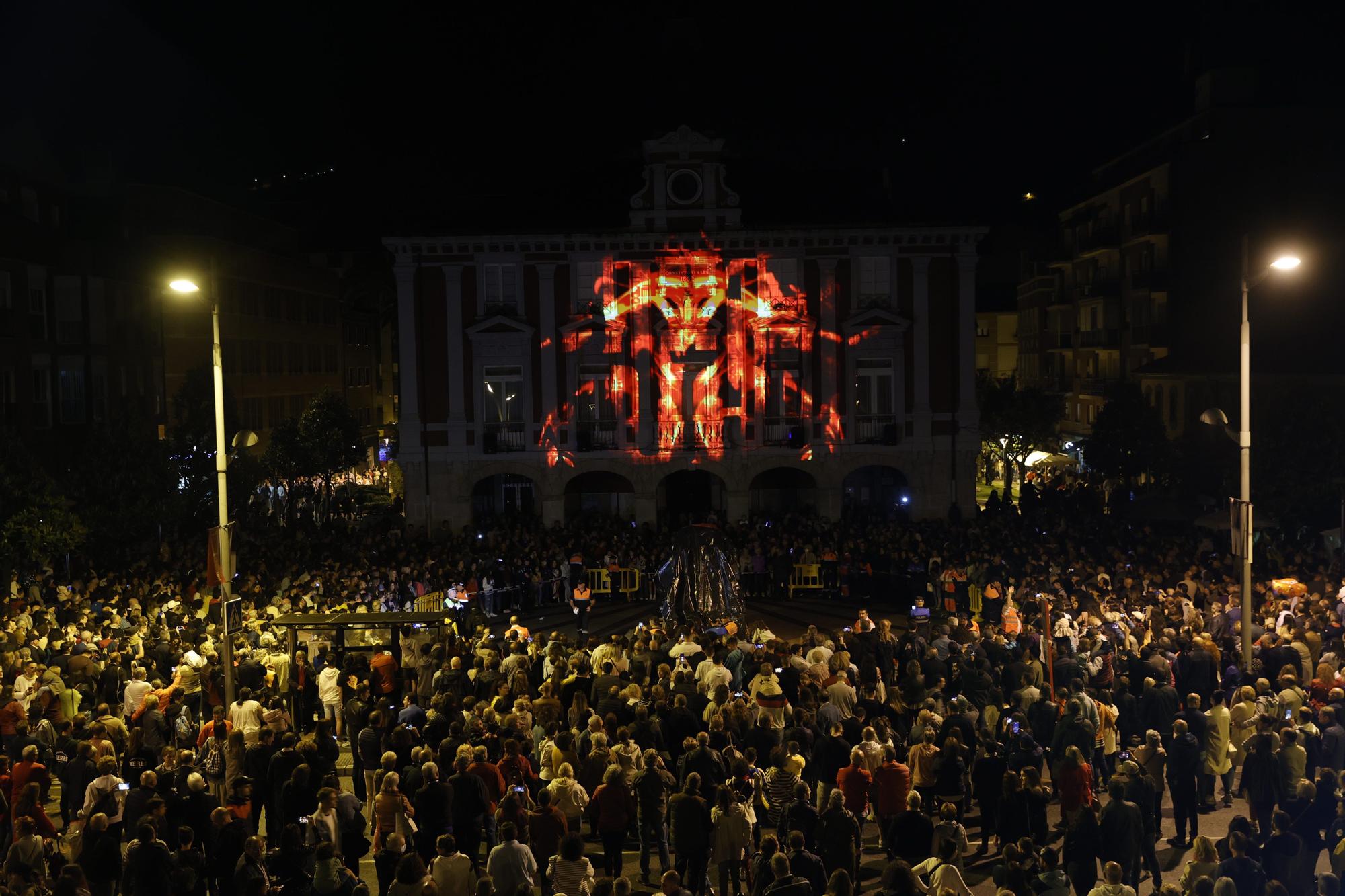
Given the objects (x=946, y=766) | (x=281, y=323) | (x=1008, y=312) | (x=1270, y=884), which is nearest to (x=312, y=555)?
(x=946, y=766)

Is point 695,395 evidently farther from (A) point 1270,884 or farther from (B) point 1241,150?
(A) point 1270,884

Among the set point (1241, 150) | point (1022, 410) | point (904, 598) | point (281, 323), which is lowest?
point (904, 598)

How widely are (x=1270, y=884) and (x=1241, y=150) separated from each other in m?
50.5

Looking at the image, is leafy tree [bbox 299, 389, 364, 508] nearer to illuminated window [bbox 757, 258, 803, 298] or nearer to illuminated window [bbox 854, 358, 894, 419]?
illuminated window [bbox 757, 258, 803, 298]

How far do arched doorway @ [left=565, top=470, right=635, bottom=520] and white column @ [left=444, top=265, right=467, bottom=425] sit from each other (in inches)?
160

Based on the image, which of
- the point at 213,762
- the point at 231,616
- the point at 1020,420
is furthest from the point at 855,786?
the point at 1020,420

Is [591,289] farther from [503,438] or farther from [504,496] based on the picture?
[504,496]

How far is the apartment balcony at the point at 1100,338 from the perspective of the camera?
64.1m

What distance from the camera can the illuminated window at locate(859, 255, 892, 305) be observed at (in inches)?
1768

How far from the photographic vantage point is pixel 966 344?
45094 mm

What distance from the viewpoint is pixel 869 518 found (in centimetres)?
4244

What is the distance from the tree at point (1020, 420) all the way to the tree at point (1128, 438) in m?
9.39

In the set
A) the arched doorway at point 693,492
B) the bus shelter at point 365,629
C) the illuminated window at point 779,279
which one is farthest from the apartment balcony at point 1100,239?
the bus shelter at point 365,629

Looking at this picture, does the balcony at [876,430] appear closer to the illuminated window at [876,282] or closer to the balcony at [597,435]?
the illuminated window at [876,282]
